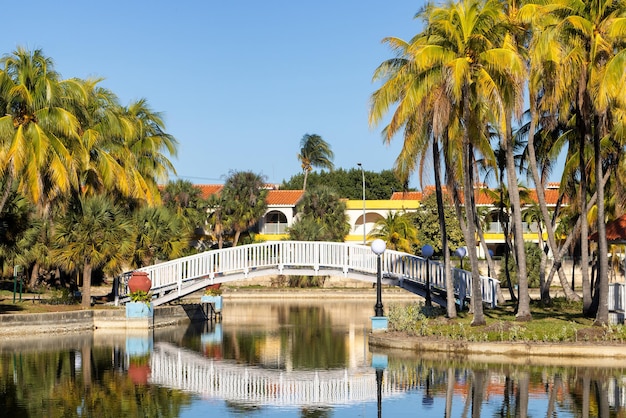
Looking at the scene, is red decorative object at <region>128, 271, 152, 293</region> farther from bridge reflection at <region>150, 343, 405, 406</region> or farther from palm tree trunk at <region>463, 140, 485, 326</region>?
palm tree trunk at <region>463, 140, 485, 326</region>

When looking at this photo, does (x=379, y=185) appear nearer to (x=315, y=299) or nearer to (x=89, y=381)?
(x=315, y=299)

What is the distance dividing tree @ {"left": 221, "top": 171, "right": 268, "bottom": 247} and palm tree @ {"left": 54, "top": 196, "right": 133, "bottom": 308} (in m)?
35.4

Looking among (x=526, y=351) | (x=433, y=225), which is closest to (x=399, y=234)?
(x=433, y=225)

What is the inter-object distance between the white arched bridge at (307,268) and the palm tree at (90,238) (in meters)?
1.61

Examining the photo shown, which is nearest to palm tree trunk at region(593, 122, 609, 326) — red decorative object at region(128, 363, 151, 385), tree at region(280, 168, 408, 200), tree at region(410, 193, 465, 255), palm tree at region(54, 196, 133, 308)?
red decorative object at region(128, 363, 151, 385)

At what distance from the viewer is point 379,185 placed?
106500 mm

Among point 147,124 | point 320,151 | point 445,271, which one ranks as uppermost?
point 320,151

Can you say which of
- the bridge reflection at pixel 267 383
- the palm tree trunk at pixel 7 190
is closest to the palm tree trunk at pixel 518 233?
the bridge reflection at pixel 267 383

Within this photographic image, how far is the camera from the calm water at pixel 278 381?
16.1 metres

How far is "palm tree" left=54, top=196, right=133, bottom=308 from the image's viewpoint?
3497cm

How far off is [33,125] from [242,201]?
41043 millimetres

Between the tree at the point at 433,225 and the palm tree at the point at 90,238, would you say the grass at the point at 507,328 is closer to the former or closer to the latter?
the palm tree at the point at 90,238

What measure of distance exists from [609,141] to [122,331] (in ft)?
59.3

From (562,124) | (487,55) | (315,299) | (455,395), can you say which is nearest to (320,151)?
(315,299)
